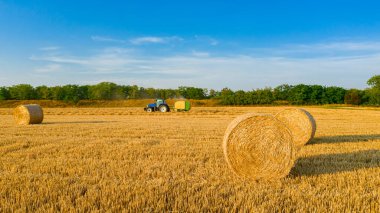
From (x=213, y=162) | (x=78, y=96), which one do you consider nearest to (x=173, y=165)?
(x=213, y=162)

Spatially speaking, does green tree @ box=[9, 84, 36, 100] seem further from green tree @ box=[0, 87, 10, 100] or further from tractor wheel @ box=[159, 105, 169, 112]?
tractor wheel @ box=[159, 105, 169, 112]

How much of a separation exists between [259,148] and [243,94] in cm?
5467

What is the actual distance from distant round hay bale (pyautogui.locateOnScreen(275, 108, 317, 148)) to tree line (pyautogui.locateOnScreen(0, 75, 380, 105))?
153ft

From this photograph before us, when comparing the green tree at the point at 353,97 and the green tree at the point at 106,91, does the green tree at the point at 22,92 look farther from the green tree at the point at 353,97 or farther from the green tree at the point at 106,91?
the green tree at the point at 353,97

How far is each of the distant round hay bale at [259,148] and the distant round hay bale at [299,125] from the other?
3799 millimetres

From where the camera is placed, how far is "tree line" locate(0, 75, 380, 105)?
59.0 meters

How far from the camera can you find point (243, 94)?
59.6 metres

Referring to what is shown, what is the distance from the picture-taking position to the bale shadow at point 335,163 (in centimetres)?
586

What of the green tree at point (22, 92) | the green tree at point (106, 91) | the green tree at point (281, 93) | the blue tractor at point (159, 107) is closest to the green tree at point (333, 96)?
the green tree at point (281, 93)

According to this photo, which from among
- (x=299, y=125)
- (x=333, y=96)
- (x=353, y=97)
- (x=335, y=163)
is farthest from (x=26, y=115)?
(x=333, y=96)

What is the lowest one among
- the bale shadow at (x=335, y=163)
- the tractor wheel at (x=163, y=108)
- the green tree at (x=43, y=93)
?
the bale shadow at (x=335, y=163)

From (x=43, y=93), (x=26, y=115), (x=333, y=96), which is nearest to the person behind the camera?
(x=26, y=115)

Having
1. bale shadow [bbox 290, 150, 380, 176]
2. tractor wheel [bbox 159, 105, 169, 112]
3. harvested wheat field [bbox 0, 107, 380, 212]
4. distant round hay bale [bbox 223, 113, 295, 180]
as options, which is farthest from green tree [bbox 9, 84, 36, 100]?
bale shadow [bbox 290, 150, 380, 176]

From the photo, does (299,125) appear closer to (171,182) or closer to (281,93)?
(171,182)
